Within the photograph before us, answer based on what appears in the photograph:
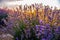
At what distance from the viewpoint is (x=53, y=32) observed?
4.23m

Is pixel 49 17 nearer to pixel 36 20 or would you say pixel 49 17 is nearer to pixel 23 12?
pixel 36 20

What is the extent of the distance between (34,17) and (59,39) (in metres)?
0.73

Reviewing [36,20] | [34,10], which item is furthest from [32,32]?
[34,10]

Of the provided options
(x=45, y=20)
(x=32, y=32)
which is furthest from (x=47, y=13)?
(x=32, y=32)

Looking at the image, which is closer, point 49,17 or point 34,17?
point 49,17

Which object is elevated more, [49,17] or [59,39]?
[49,17]

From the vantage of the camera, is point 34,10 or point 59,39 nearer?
point 59,39

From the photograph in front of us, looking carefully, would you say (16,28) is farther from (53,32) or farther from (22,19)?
(53,32)

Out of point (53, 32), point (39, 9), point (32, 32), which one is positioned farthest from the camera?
point (39, 9)

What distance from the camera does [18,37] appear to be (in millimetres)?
4715

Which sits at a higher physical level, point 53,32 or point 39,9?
point 39,9

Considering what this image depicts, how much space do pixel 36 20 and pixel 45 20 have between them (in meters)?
0.18

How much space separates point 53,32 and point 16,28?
0.83m

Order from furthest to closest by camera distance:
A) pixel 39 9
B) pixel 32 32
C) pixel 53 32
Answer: pixel 39 9
pixel 32 32
pixel 53 32
